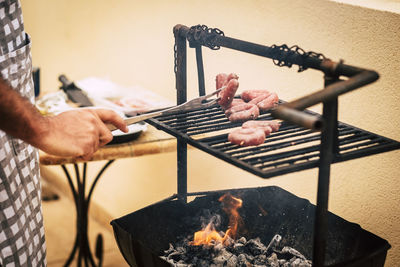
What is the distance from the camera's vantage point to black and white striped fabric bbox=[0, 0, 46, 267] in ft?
6.11

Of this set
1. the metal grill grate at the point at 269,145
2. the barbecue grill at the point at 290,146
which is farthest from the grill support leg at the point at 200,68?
the metal grill grate at the point at 269,145

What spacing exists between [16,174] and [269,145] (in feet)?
3.13

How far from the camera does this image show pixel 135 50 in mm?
3553

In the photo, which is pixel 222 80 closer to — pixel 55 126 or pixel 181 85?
pixel 181 85

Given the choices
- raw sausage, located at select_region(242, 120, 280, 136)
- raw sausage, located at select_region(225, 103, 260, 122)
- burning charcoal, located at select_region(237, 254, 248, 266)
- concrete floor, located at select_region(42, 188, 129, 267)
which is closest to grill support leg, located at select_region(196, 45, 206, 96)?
raw sausage, located at select_region(225, 103, 260, 122)

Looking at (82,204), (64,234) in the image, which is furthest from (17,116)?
(64,234)

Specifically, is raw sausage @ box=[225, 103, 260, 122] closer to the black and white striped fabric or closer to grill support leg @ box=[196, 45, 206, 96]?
grill support leg @ box=[196, 45, 206, 96]

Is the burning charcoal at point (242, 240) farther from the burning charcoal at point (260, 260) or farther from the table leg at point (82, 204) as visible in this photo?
the table leg at point (82, 204)

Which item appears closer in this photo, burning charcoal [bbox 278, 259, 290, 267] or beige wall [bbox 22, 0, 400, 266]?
burning charcoal [bbox 278, 259, 290, 267]


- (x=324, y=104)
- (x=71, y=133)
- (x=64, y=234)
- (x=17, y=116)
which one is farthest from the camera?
(x=64, y=234)

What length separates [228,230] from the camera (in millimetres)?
2109

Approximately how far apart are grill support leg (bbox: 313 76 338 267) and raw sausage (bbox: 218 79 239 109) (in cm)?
47

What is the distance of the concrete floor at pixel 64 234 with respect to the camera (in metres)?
3.94

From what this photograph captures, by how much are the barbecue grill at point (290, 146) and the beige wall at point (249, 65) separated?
1.17ft
